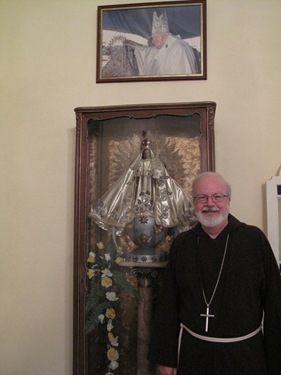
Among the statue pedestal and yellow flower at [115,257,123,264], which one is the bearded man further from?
yellow flower at [115,257,123,264]

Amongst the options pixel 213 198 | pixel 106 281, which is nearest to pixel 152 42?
pixel 213 198

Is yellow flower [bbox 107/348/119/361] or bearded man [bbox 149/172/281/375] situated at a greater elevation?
bearded man [bbox 149/172/281/375]

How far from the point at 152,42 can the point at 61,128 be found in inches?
30.9

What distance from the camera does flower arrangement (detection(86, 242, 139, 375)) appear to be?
190 cm

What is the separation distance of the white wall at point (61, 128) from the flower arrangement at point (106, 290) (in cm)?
24

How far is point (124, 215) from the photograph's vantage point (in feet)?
6.26

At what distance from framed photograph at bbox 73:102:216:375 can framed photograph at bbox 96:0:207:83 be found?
1.16ft

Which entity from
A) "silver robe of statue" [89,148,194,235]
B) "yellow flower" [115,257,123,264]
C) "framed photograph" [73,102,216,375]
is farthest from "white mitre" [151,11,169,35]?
"yellow flower" [115,257,123,264]

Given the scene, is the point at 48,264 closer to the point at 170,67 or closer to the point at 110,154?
the point at 110,154

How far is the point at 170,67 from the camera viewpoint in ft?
7.04

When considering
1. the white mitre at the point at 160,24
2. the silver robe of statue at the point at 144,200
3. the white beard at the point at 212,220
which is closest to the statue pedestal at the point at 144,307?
the silver robe of statue at the point at 144,200

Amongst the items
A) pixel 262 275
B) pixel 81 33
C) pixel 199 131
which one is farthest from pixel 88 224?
pixel 81 33

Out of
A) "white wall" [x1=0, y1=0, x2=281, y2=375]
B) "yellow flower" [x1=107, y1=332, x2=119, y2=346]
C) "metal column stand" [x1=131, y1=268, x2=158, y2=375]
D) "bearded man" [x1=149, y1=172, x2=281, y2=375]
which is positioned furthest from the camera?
"white wall" [x1=0, y1=0, x2=281, y2=375]

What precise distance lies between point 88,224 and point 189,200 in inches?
22.6
